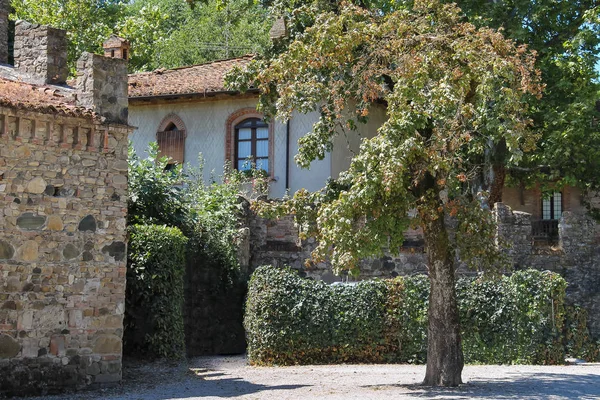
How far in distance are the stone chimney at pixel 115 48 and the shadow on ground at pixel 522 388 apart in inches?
275

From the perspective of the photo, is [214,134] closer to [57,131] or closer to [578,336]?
[578,336]

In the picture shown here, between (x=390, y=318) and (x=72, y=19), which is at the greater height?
(x=72, y=19)

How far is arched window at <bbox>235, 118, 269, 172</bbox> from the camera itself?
28219 mm

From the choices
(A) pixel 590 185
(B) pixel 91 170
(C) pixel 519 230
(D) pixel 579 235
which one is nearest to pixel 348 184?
(B) pixel 91 170

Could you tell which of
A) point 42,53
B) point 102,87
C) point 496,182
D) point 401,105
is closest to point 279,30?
point 496,182

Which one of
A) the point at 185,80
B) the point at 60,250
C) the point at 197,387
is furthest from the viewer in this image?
the point at 185,80

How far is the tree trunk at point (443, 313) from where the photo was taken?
1545 centimetres

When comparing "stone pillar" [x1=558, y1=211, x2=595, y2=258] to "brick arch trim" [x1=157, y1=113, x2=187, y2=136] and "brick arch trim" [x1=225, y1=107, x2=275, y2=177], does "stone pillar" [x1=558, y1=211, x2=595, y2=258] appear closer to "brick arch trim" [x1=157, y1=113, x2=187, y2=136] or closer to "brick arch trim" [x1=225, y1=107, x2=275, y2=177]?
"brick arch trim" [x1=225, y1=107, x2=275, y2=177]

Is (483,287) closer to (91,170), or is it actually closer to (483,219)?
(483,219)

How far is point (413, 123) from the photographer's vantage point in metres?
14.6

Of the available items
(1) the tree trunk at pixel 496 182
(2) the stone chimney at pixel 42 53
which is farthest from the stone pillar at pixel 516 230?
(2) the stone chimney at pixel 42 53

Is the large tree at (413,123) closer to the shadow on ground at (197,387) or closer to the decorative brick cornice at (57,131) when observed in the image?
the shadow on ground at (197,387)

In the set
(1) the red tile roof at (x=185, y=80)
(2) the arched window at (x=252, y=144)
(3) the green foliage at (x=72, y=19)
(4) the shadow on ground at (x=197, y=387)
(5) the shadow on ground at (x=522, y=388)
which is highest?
(3) the green foliage at (x=72, y=19)

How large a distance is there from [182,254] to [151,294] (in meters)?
1.15
